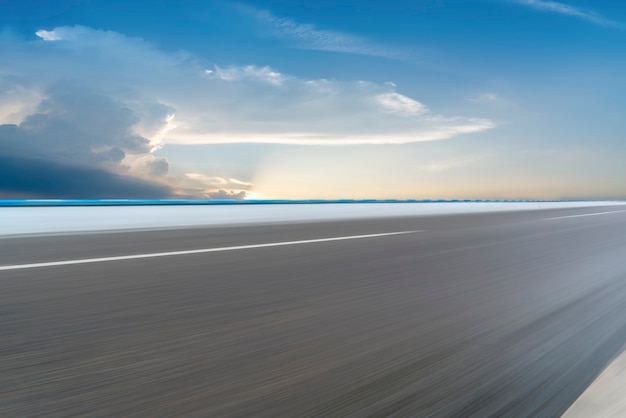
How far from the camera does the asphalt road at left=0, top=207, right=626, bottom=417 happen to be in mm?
2020

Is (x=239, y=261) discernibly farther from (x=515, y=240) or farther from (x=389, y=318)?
(x=515, y=240)

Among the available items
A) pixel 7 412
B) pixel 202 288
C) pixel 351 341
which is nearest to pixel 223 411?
pixel 7 412

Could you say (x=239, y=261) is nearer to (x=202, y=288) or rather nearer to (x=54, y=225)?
(x=202, y=288)

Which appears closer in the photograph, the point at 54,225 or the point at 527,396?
the point at 527,396

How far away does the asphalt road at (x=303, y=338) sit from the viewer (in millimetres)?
2020

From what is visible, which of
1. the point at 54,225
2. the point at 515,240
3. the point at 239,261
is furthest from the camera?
the point at 54,225

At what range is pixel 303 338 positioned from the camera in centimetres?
281

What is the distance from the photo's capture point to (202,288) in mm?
4137

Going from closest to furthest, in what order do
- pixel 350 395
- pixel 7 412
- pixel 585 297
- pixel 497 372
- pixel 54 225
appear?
pixel 7 412
pixel 350 395
pixel 497 372
pixel 585 297
pixel 54 225

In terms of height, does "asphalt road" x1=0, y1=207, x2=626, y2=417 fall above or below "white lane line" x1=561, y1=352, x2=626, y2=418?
above

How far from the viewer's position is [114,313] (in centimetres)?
330

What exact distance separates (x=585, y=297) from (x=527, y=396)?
235 centimetres

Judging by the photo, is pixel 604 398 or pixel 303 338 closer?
pixel 604 398

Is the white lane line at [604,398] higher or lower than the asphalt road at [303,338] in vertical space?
lower
